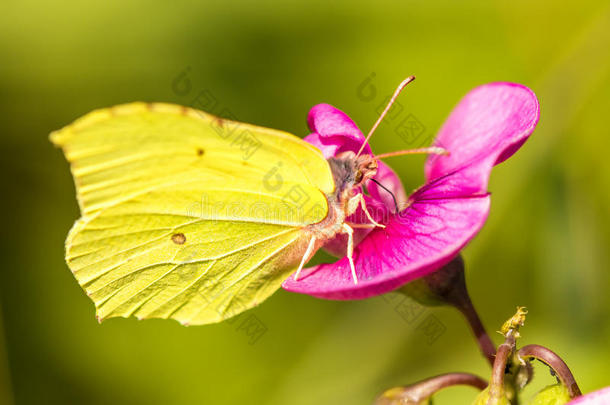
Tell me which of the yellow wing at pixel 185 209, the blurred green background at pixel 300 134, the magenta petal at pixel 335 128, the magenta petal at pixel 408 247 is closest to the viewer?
the magenta petal at pixel 408 247

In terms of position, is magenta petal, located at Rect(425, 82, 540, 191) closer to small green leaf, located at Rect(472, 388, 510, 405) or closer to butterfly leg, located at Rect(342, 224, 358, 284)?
butterfly leg, located at Rect(342, 224, 358, 284)

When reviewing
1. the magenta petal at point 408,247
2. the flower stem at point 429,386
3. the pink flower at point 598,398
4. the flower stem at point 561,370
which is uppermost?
the magenta petal at point 408,247

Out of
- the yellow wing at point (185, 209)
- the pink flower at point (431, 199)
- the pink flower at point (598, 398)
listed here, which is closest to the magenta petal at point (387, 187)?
the pink flower at point (431, 199)

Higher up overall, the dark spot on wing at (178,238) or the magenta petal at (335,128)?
the magenta petal at (335,128)

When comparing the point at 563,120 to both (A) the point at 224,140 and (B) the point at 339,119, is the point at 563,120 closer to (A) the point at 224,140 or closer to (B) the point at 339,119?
(B) the point at 339,119

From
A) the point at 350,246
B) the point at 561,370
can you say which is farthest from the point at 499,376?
the point at 350,246

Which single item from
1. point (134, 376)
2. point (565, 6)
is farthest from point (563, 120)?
point (134, 376)

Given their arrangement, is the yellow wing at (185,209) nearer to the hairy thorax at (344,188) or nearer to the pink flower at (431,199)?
the hairy thorax at (344,188)

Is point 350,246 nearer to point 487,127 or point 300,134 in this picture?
point 487,127
